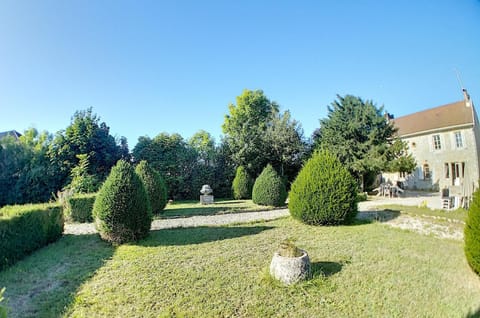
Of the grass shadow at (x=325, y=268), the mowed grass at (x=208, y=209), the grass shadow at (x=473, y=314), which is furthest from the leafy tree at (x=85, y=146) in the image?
the grass shadow at (x=473, y=314)

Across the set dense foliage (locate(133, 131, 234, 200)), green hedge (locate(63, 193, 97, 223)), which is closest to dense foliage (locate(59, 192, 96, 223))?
green hedge (locate(63, 193, 97, 223))

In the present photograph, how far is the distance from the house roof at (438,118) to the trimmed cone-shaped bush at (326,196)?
18128mm

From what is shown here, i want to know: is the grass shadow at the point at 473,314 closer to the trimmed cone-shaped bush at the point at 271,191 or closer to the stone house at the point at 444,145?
the trimmed cone-shaped bush at the point at 271,191

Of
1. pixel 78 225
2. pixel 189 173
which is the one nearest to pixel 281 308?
pixel 78 225

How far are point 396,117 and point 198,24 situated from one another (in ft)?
91.4

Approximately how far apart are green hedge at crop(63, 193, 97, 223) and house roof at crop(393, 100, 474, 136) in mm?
25353

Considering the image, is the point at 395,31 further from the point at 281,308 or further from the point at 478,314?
the point at 281,308

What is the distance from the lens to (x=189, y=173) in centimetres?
1838

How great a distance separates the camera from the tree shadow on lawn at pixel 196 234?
19.9 feet

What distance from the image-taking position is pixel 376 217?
803 cm

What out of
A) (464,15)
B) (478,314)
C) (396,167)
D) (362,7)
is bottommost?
(478,314)

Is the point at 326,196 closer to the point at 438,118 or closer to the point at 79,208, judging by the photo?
Result: the point at 79,208

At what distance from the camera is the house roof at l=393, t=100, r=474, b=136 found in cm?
1892

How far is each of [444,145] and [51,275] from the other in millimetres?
25750
